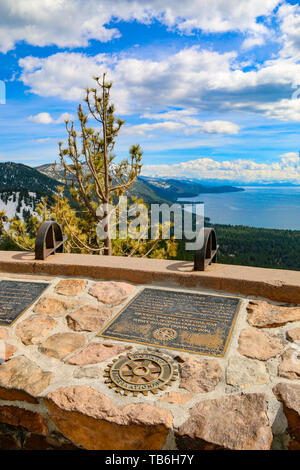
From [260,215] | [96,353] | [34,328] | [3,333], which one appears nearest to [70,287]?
[34,328]

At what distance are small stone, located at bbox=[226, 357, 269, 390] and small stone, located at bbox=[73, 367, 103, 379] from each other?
77 cm

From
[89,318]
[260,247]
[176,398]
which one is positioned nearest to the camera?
[176,398]

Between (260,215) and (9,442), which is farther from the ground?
(9,442)

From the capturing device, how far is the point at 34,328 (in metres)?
2.61

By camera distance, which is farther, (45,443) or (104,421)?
(45,443)

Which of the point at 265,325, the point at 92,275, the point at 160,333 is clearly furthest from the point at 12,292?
the point at 265,325

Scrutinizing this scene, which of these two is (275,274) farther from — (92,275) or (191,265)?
(92,275)

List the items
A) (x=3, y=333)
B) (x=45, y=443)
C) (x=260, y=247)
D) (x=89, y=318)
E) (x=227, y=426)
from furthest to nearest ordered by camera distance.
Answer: (x=260, y=247)
(x=89, y=318)
(x=3, y=333)
(x=45, y=443)
(x=227, y=426)

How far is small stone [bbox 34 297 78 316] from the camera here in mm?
2840

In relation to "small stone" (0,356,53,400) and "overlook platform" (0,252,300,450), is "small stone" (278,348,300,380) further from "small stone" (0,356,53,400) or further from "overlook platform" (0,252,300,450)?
"small stone" (0,356,53,400)

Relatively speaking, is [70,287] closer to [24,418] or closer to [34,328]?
[34,328]

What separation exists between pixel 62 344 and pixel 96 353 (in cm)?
30

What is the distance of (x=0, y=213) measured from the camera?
289 inches

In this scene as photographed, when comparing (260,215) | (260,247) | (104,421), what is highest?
(104,421)
